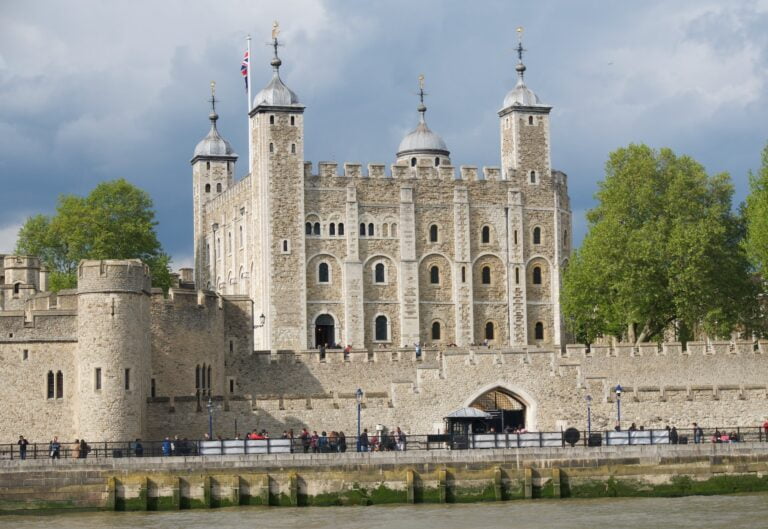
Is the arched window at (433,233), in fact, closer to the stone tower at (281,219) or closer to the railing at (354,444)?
the stone tower at (281,219)

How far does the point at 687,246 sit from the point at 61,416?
30562 mm

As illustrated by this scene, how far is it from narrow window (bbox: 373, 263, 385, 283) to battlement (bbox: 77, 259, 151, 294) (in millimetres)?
29994

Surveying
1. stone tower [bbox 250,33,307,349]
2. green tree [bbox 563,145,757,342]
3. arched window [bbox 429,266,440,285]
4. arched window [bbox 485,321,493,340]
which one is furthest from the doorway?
green tree [bbox 563,145,757,342]

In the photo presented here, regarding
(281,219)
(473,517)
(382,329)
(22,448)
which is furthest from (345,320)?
(473,517)

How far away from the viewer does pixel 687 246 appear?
248 ft

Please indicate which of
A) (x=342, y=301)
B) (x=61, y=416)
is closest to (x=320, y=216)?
(x=342, y=301)

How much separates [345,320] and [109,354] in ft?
98.2

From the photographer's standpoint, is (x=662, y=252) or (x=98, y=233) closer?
(x=662, y=252)

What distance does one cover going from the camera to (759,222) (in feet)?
240

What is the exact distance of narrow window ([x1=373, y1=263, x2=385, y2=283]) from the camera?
278 feet

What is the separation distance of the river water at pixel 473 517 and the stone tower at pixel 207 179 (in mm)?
46227

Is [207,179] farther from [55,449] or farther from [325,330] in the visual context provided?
[55,449]

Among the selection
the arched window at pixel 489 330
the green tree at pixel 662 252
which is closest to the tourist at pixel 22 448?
the green tree at pixel 662 252

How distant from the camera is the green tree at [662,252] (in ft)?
249
